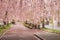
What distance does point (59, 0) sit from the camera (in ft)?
69.9

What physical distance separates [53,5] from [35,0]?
5673mm

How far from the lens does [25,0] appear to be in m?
32.8

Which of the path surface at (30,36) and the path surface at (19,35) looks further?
the path surface at (19,35)

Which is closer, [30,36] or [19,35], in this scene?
[30,36]

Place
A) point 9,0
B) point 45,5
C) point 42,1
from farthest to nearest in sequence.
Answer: point 45,5
point 42,1
point 9,0

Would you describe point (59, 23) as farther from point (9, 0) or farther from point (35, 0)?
point (9, 0)

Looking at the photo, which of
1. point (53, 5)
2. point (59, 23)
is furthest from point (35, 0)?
point (59, 23)

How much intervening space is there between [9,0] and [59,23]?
6177 centimetres

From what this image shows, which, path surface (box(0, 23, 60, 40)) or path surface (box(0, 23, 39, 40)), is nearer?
path surface (box(0, 23, 60, 40))

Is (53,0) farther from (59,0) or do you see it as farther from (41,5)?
(41,5)

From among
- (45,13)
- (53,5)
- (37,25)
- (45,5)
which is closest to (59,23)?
(37,25)

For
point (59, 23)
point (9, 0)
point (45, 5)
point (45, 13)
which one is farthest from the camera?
point (59, 23)

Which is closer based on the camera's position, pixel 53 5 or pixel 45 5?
pixel 53 5

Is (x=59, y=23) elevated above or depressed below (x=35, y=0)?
below
